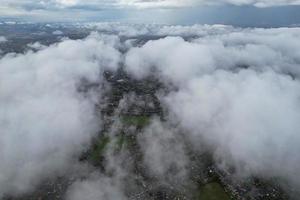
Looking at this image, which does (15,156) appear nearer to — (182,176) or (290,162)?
(182,176)

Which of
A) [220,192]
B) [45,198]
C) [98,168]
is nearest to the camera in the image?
[45,198]

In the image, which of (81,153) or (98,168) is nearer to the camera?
(98,168)

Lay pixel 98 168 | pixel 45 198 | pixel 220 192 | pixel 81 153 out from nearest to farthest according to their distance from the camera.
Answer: pixel 45 198 → pixel 220 192 → pixel 98 168 → pixel 81 153

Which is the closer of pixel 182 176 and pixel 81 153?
pixel 182 176

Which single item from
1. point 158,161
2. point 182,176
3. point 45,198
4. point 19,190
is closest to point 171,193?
point 182,176

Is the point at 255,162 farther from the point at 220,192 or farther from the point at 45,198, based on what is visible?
the point at 45,198

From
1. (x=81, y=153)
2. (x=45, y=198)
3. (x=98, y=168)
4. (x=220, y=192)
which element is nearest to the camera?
(x=45, y=198)

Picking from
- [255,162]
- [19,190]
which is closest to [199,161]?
[255,162]

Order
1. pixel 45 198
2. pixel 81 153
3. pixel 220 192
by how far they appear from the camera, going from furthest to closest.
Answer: pixel 81 153 → pixel 220 192 → pixel 45 198
